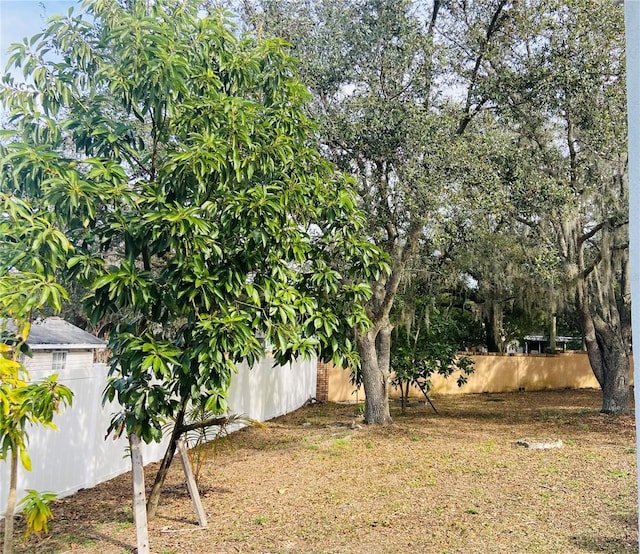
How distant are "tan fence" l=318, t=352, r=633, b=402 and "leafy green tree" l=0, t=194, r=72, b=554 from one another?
38.9ft

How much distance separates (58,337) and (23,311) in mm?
14654

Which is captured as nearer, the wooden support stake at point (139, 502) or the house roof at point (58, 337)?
the wooden support stake at point (139, 502)

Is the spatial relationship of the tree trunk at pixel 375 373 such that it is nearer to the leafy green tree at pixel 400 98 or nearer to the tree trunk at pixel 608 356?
the leafy green tree at pixel 400 98

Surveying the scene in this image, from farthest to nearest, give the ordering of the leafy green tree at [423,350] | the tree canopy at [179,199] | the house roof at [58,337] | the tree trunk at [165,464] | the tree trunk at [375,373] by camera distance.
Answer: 1. the house roof at [58,337]
2. the leafy green tree at [423,350]
3. the tree trunk at [375,373]
4. the tree trunk at [165,464]
5. the tree canopy at [179,199]

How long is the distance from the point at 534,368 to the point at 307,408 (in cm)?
1027

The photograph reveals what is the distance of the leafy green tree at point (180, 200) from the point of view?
3.99 m

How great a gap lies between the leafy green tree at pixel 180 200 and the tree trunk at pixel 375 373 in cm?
499

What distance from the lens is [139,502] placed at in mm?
4223

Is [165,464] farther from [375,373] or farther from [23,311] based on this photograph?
[375,373]

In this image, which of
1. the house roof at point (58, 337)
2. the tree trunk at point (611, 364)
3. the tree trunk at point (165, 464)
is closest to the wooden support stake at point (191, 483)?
the tree trunk at point (165, 464)

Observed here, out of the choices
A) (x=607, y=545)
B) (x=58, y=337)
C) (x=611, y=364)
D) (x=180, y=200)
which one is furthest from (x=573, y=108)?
(x=58, y=337)

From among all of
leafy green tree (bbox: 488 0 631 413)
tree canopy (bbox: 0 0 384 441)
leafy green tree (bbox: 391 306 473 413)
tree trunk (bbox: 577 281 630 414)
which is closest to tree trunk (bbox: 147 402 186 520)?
tree canopy (bbox: 0 0 384 441)

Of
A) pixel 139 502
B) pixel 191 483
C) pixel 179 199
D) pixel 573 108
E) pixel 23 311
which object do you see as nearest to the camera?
pixel 23 311

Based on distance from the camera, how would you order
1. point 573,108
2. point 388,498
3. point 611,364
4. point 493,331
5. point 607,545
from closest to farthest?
point 607,545, point 388,498, point 573,108, point 611,364, point 493,331
